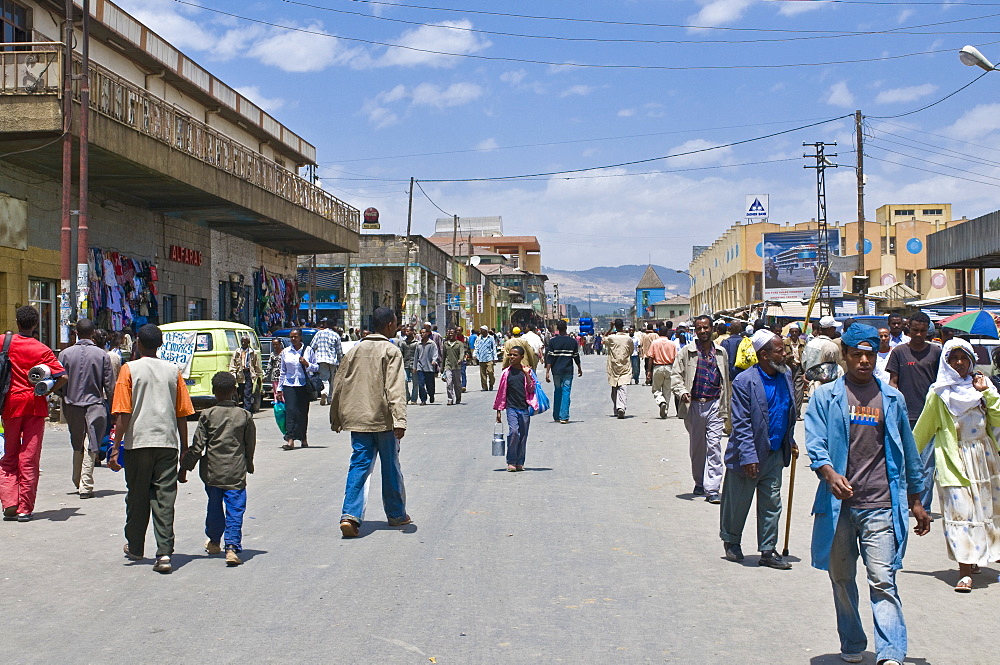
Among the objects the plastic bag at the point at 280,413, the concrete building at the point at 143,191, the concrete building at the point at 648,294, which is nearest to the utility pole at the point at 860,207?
the concrete building at the point at 143,191

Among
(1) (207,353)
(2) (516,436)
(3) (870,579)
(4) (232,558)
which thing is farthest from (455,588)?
(1) (207,353)

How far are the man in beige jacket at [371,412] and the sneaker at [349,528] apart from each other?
0.05 ft

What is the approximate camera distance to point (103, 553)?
7.86 metres

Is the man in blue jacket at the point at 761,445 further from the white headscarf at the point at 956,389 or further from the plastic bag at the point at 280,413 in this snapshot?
the plastic bag at the point at 280,413

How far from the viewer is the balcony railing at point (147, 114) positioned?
711 inches

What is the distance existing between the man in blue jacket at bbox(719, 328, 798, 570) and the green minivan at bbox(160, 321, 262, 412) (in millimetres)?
14190

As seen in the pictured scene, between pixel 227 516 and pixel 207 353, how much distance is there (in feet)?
44.1

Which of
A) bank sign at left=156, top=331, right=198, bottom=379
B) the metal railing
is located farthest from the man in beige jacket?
bank sign at left=156, top=331, right=198, bottom=379

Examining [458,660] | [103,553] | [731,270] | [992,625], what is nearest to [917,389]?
[992,625]

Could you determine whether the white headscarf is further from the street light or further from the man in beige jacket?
the street light

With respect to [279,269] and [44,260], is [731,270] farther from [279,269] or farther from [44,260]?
[44,260]

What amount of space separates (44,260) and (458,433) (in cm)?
1001

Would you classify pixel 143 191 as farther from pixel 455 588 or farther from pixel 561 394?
pixel 455 588

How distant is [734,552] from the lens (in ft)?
24.4
